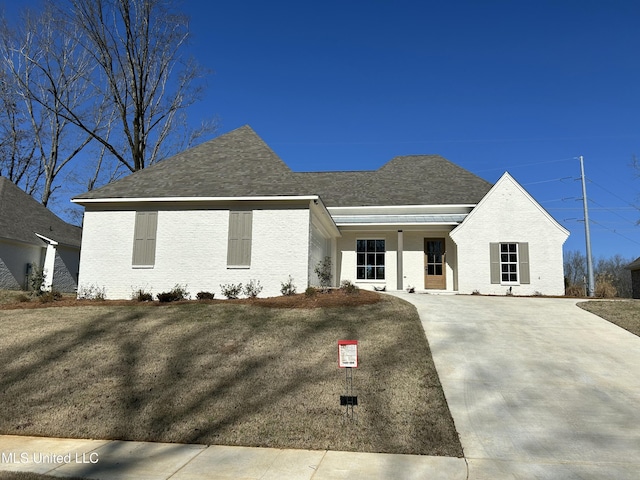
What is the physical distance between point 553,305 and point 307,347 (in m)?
9.42

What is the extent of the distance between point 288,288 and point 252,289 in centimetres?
129

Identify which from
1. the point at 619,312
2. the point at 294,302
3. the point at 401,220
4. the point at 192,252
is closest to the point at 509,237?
the point at 401,220

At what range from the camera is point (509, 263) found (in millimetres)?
18891

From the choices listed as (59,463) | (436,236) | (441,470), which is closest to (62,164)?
(436,236)

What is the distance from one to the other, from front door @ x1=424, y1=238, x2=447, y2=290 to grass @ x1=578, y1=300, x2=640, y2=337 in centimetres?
667

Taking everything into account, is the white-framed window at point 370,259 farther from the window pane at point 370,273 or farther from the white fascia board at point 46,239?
the white fascia board at point 46,239

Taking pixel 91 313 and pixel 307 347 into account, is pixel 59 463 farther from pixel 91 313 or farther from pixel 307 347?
pixel 91 313

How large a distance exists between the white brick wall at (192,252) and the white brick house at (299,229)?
0.12ft

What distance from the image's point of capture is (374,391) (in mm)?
7469

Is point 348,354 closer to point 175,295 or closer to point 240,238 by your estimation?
point 175,295

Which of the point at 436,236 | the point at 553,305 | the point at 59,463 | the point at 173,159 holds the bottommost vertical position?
the point at 59,463

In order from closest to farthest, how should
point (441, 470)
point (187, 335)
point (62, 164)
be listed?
point (441, 470), point (187, 335), point (62, 164)

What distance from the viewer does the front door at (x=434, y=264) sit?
68.1 feet

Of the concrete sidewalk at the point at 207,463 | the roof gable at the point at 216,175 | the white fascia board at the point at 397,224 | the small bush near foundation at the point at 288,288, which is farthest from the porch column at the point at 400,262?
the concrete sidewalk at the point at 207,463
